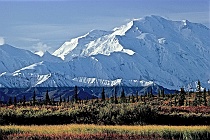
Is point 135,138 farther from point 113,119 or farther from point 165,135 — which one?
point 113,119

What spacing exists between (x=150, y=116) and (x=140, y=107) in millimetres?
1311

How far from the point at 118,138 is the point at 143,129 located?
5390mm

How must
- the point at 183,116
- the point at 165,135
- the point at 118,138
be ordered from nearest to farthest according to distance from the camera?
the point at 118,138 → the point at 165,135 → the point at 183,116

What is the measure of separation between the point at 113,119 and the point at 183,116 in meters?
7.94

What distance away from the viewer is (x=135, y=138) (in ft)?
99.0

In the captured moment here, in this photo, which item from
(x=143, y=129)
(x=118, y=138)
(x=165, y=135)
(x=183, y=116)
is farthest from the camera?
(x=183, y=116)

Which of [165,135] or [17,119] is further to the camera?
[17,119]

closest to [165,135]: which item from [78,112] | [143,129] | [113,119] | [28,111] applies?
[143,129]

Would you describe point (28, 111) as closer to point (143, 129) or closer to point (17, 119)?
point (17, 119)

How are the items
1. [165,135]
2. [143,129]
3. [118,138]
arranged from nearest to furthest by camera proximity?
[118,138] < [165,135] < [143,129]

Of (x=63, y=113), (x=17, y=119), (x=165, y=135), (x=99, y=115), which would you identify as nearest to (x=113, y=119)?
(x=99, y=115)

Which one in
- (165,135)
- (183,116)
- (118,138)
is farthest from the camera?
(183,116)

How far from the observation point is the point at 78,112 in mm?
47469

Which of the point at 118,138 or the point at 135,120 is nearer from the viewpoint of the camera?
the point at 118,138
